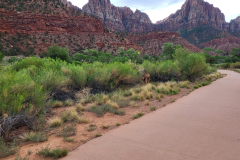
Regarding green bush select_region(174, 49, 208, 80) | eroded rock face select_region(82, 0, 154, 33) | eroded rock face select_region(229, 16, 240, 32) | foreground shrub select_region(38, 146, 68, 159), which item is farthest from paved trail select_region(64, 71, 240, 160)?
eroded rock face select_region(229, 16, 240, 32)

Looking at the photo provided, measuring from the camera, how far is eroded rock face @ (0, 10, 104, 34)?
5200 cm

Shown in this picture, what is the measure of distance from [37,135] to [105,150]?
201 centimetres

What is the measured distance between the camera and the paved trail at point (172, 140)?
10.8ft

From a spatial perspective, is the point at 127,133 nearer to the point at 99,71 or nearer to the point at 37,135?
the point at 37,135

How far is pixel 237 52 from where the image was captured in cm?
5634

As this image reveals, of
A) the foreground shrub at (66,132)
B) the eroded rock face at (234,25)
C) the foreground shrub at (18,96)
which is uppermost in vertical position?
the eroded rock face at (234,25)

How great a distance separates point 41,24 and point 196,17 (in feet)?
437

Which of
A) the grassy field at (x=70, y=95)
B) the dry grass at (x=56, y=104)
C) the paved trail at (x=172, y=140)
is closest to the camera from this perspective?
the paved trail at (x=172, y=140)

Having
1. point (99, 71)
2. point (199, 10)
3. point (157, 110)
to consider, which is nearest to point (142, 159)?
point (157, 110)

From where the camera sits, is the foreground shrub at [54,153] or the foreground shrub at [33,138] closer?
the foreground shrub at [54,153]

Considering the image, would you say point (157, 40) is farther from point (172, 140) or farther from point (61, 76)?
point (172, 140)

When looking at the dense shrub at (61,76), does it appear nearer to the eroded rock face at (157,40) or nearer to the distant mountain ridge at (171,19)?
the eroded rock face at (157,40)

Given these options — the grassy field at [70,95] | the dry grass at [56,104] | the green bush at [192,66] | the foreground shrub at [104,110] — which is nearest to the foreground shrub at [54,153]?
the grassy field at [70,95]

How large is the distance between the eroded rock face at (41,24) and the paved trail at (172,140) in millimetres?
61945
